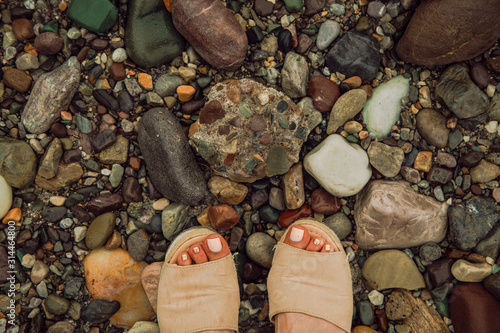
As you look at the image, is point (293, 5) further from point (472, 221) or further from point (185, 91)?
point (472, 221)

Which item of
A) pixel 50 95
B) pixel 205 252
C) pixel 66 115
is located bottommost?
pixel 205 252

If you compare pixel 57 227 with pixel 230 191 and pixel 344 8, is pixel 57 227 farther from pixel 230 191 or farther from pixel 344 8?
pixel 344 8

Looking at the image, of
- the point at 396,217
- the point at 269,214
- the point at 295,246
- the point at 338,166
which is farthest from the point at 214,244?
the point at 396,217

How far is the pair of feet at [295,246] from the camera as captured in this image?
241 cm

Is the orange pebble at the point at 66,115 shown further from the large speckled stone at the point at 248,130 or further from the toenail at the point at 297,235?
the toenail at the point at 297,235

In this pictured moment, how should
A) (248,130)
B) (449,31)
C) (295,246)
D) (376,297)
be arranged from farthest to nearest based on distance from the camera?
(376,297) < (295,246) < (248,130) < (449,31)

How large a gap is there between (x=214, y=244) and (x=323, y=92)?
141 cm

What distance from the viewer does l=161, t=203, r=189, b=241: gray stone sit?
2520mm

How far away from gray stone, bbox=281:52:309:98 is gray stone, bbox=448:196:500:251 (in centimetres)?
151

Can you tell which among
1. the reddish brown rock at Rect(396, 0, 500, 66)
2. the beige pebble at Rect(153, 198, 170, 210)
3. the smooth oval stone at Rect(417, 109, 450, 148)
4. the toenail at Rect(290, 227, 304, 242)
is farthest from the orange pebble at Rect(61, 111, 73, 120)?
the smooth oval stone at Rect(417, 109, 450, 148)

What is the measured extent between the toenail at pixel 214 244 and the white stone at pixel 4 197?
5.12 feet

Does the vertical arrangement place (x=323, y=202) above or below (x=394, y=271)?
above

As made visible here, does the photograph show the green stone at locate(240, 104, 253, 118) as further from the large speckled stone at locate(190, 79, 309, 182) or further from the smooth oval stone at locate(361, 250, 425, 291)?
the smooth oval stone at locate(361, 250, 425, 291)

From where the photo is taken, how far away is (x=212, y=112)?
2.33 m
